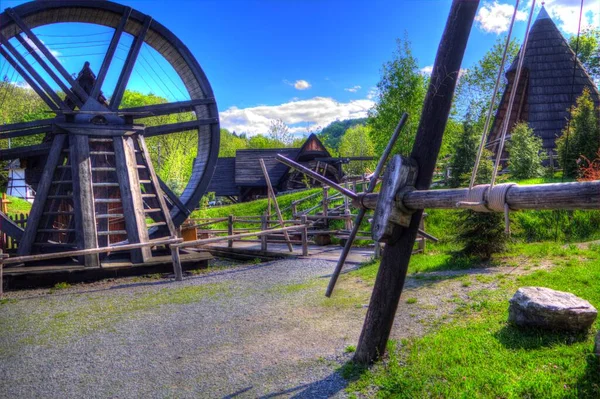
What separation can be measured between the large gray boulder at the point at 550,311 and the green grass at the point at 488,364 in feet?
0.33

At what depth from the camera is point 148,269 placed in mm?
10039

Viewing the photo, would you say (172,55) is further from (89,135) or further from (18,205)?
(18,205)

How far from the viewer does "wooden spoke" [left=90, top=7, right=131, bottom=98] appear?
11.2 metres

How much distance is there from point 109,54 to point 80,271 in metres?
5.80

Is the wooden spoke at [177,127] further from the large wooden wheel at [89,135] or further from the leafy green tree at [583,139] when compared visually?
the leafy green tree at [583,139]

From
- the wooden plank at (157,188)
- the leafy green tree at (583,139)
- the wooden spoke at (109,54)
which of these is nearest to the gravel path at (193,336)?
the wooden plank at (157,188)

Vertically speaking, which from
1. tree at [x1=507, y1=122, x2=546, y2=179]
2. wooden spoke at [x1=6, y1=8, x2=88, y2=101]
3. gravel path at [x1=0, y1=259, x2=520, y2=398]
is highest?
wooden spoke at [x1=6, y1=8, x2=88, y2=101]

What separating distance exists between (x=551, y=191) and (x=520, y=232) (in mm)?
9423

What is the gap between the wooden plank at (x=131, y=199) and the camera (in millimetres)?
10125

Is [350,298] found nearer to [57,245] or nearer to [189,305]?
[189,305]

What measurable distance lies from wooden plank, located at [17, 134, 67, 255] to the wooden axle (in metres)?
9.25

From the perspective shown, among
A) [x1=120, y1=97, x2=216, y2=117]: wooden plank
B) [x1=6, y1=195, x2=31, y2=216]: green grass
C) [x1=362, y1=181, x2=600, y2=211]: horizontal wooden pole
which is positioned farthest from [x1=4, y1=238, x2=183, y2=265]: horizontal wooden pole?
[x1=6, y1=195, x2=31, y2=216]: green grass

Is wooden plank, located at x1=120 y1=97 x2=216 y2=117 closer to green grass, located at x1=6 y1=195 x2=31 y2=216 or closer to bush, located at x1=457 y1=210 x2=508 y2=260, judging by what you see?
bush, located at x1=457 y1=210 x2=508 y2=260

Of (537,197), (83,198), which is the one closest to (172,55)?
(83,198)
